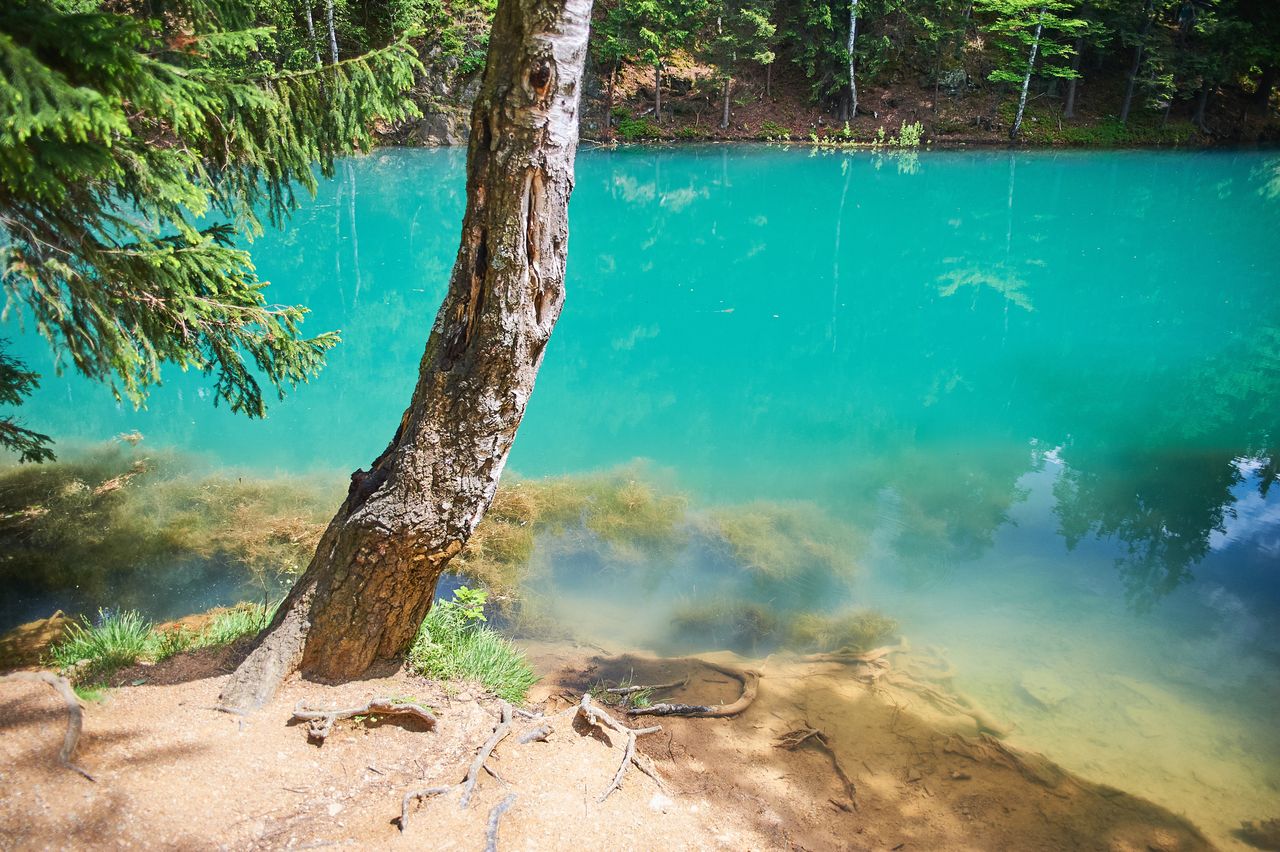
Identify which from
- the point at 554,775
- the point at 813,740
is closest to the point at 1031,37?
the point at 813,740

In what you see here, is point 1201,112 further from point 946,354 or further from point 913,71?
point 946,354

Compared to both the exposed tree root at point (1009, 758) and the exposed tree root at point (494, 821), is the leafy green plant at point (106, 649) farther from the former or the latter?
the exposed tree root at point (1009, 758)

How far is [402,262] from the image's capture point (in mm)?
15680

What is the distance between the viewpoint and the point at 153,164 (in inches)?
136

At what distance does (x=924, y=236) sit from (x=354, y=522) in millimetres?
17786

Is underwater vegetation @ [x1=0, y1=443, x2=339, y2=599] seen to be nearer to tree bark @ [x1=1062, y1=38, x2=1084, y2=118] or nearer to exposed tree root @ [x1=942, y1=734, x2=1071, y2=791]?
exposed tree root @ [x1=942, y1=734, x2=1071, y2=791]

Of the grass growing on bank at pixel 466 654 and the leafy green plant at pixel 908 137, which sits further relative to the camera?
the leafy green plant at pixel 908 137

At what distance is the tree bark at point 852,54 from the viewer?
3041 cm

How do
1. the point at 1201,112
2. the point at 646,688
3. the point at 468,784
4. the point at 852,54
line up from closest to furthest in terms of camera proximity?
the point at 468,784 < the point at 646,688 < the point at 1201,112 < the point at 852,54

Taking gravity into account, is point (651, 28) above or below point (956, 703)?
above

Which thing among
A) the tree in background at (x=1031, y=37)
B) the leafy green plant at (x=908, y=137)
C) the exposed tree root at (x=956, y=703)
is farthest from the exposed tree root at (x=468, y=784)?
the tree in background at (x=1031, y=37)

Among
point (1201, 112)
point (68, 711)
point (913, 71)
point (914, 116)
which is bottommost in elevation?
point (68, 711)

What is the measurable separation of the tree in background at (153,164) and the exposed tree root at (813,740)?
342 centimetres

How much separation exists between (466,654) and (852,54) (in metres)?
32.1
